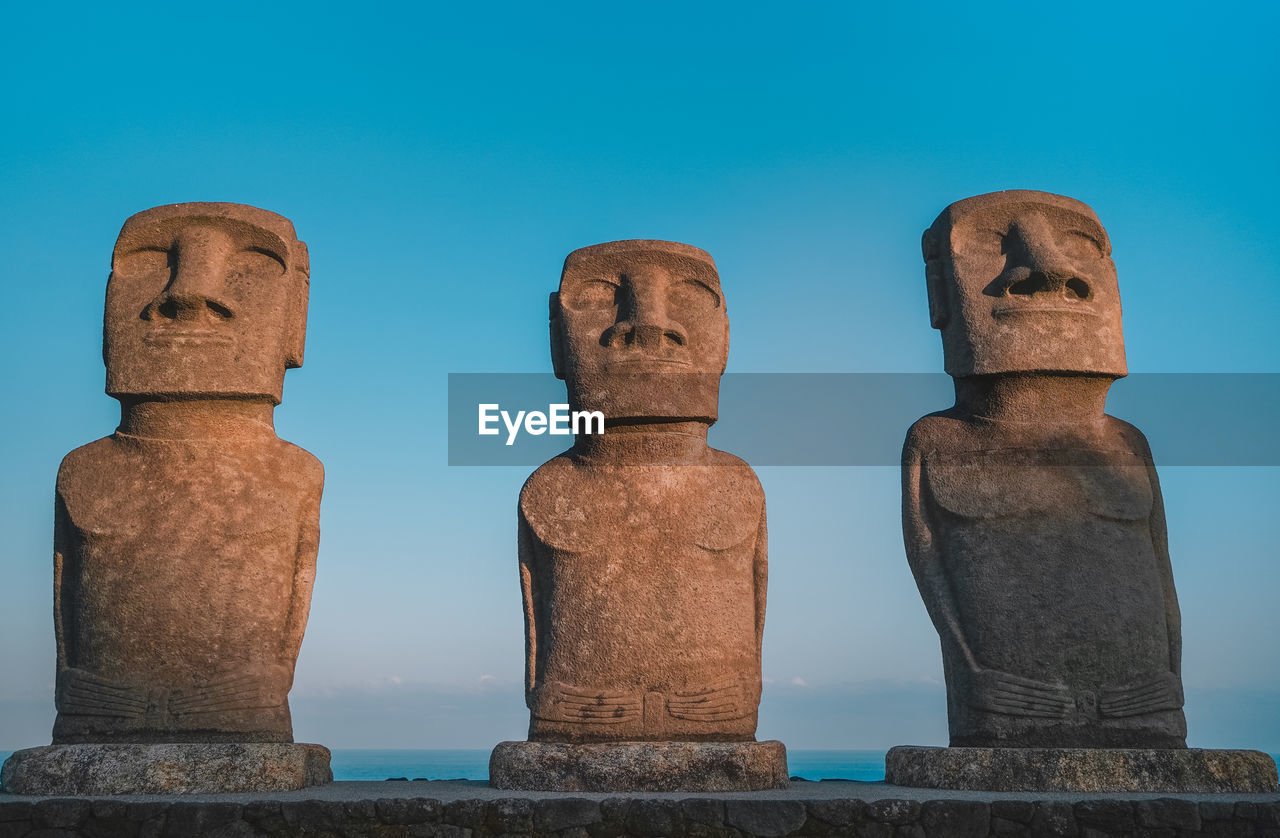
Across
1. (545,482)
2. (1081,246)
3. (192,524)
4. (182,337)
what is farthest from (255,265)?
(1081,246)

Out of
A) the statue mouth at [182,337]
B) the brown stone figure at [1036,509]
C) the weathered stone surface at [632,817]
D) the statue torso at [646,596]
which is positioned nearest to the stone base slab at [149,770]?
the weathered stone surface at [632,817]

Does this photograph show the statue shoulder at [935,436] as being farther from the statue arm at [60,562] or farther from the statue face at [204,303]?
the statue arm at [60,562]

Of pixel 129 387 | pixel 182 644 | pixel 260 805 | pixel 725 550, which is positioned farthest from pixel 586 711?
pixel 129 387

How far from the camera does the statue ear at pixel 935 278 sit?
8.51 meters

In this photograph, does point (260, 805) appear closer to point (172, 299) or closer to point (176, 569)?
point (176, 569)

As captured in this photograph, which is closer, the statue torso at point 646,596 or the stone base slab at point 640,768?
the stone base slab at point 640,768

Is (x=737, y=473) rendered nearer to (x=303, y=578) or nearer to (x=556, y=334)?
(x=556, y=334)

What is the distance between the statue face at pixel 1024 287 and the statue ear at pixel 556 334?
250cm

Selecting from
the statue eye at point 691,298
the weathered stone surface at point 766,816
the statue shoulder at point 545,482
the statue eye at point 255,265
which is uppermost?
the statue eye at point 255,265

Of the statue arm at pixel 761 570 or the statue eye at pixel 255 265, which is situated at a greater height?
the statue eye at pixel 255 265

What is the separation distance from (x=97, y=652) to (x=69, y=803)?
4.28 ft

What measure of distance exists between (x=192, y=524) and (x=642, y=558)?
8.89 feet

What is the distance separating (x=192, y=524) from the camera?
773cm

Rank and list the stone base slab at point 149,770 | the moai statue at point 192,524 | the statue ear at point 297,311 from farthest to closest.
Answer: the statue ear at point 297,311 < the moai statue at point 192,524 < the stone base slab at point 149,770
